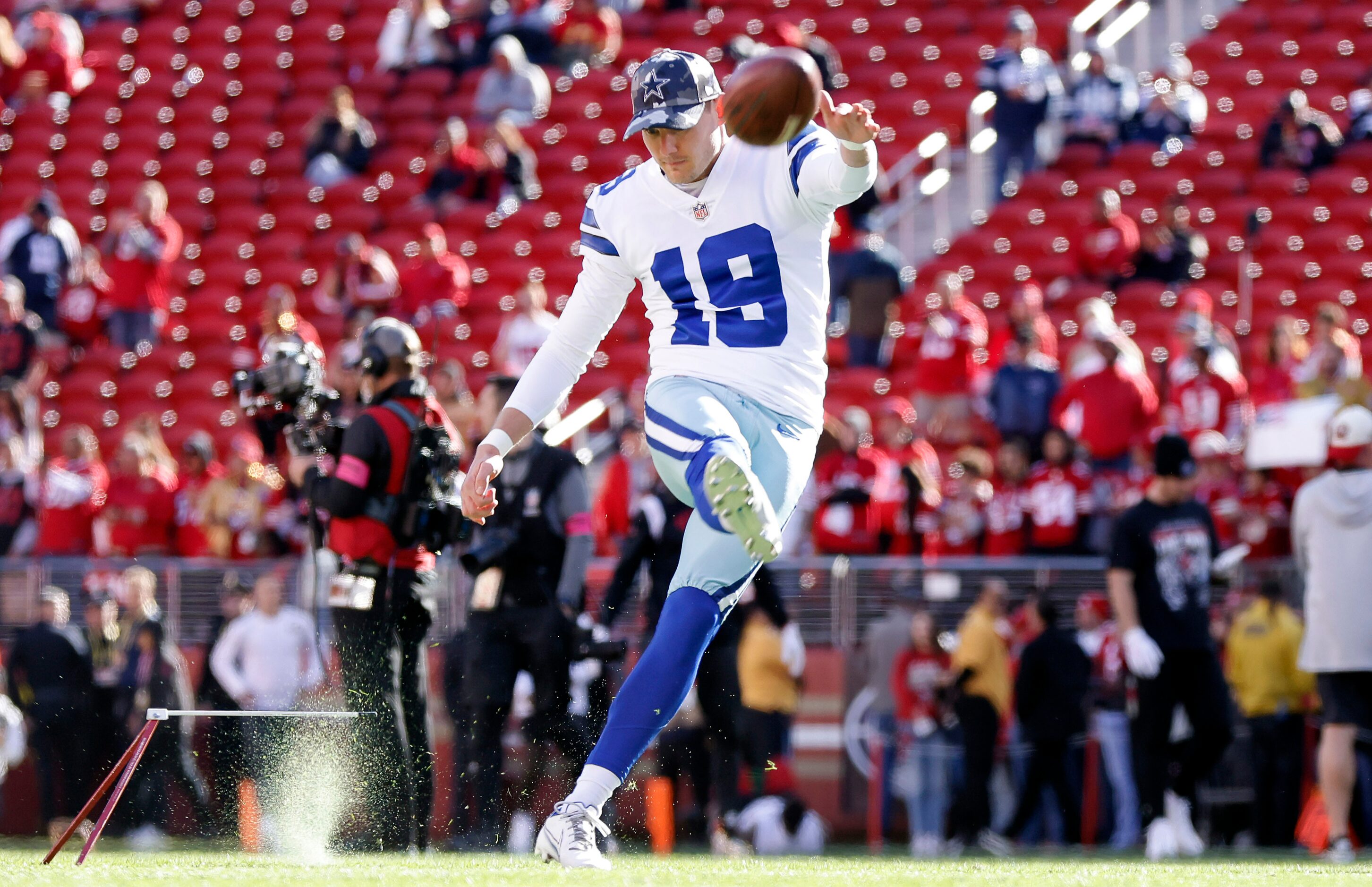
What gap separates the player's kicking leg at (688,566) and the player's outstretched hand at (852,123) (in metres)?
0.69

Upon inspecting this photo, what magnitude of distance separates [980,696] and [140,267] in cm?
741

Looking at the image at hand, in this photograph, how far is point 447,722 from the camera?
10.2 meters

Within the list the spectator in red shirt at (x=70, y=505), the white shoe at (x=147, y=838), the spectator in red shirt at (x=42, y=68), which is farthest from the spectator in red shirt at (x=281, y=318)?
the spectator in red shirt at (x=42, y=68)

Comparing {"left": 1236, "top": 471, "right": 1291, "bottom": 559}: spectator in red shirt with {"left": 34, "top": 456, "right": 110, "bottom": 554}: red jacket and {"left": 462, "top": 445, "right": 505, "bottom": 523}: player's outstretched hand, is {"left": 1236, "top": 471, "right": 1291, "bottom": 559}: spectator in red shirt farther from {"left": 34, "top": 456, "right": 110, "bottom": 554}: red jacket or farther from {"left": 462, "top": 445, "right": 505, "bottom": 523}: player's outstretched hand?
{"left": 34, "top": 456, "right": 110, "bottom": 554}: red jacket

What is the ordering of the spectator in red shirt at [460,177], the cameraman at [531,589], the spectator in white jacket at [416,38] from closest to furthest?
the cameraman at [531,589] → the spectator in red shirt at [460,177] → the spectator in white jacket at [416,38]

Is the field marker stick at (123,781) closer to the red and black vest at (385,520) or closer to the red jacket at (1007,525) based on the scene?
the red and black vest at (385,520)

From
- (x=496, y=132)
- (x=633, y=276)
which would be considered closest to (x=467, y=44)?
(x=496, y=132)

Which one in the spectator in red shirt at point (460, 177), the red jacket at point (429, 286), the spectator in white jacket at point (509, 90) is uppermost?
the spectator in white jacket at point (509, 90)

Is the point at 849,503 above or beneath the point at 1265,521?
above

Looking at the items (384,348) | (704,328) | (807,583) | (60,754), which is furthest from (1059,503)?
(704,328)

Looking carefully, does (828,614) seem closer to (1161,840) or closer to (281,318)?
(1161,840)

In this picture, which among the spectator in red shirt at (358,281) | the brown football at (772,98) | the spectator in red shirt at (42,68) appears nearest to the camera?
the brown football at (772,98)

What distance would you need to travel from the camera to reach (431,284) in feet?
43.7

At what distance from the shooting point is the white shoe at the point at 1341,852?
7.23m
